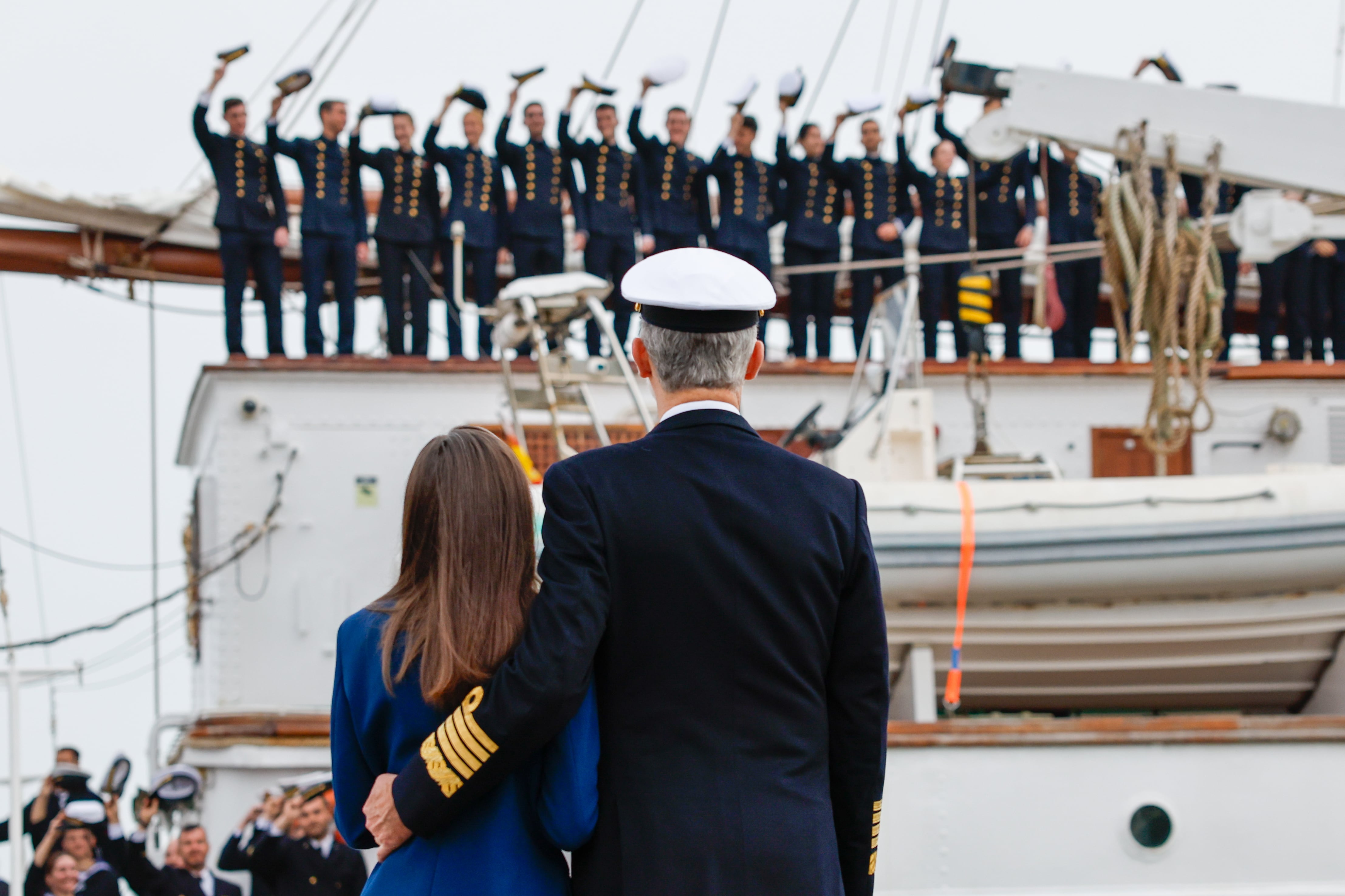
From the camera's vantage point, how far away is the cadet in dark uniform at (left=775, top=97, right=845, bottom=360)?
9.65 meters

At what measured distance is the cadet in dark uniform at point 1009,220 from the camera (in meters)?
9.82

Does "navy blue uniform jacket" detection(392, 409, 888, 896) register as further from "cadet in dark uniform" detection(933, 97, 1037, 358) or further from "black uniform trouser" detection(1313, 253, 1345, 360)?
"black uniform trouser" detection(1313, 253, 1345, 360)

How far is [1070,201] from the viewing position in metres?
10.0

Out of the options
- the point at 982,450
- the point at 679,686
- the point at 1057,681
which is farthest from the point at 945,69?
the point at 679,686

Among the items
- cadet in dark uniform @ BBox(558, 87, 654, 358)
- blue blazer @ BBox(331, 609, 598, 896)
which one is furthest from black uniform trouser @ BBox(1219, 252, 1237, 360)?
blue blazer @ BBox(331, 609, 598, 896)

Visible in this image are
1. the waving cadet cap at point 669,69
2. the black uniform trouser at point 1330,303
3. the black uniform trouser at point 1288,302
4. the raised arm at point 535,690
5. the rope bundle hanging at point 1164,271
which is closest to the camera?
the raised arm at point 535,690

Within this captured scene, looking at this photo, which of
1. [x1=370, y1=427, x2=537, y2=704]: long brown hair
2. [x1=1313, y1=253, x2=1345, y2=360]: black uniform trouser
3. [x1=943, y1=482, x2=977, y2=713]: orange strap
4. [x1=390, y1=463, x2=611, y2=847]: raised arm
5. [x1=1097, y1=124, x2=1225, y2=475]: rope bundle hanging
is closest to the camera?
[x1=390, y1=463, x2=611, y2=847]: raised arm

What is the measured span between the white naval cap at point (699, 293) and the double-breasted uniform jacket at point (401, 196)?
7.28m

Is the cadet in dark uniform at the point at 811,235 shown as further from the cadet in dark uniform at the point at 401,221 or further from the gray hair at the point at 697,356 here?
the gray hair at the point at 697,356

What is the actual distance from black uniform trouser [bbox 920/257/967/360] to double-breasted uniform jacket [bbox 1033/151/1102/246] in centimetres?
75

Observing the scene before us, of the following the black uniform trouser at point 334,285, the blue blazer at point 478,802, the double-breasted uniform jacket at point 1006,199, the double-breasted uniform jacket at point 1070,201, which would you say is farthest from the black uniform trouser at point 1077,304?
the blue blazer at point 478,802

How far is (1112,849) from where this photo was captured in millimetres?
5160

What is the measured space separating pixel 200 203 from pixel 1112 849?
6947 mm

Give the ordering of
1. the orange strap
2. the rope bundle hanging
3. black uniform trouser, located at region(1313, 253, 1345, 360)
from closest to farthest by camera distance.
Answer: the rope bundle hanging → the orange strap → black uniform trouser, located at region(1313, 253, 1345, 360)
